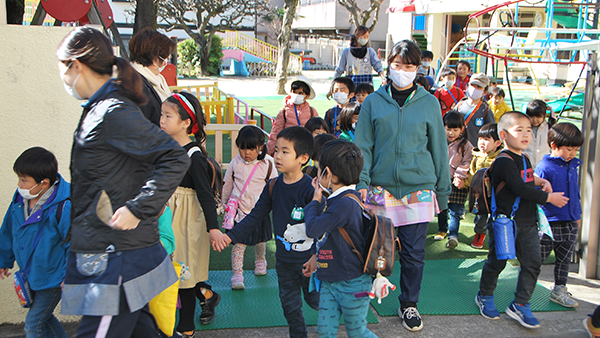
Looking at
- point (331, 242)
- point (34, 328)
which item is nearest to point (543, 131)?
point (331, 242)

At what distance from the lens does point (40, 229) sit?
2734mm

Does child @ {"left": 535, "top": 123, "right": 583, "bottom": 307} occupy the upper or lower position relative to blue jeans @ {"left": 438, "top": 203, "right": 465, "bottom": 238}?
upper

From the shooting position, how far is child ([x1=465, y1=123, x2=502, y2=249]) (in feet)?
16.3

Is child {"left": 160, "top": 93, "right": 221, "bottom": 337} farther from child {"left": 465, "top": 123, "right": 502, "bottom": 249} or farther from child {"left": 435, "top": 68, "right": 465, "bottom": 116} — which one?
child {"left": 435, "top": 68, "right": 465, "bottom": 116}

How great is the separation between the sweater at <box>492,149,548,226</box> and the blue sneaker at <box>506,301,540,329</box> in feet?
1.97

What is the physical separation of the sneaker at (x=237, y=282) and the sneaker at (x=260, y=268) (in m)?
0.25

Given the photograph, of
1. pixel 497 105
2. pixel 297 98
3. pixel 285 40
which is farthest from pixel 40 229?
pixel 285 40

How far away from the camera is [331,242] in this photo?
8.79 ft

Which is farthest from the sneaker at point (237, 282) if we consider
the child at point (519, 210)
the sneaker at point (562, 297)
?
the sneaker at point (562, 297)

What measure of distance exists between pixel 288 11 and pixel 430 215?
1683 cm

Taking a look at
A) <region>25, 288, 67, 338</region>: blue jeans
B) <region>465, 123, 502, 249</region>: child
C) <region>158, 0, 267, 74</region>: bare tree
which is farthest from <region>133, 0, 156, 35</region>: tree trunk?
<region>158, 0, 267, 74</region>: bare tree

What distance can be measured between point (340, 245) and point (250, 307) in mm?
1443

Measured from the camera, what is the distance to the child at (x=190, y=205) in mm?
3166

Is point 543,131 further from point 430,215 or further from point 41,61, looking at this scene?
point 41,61
